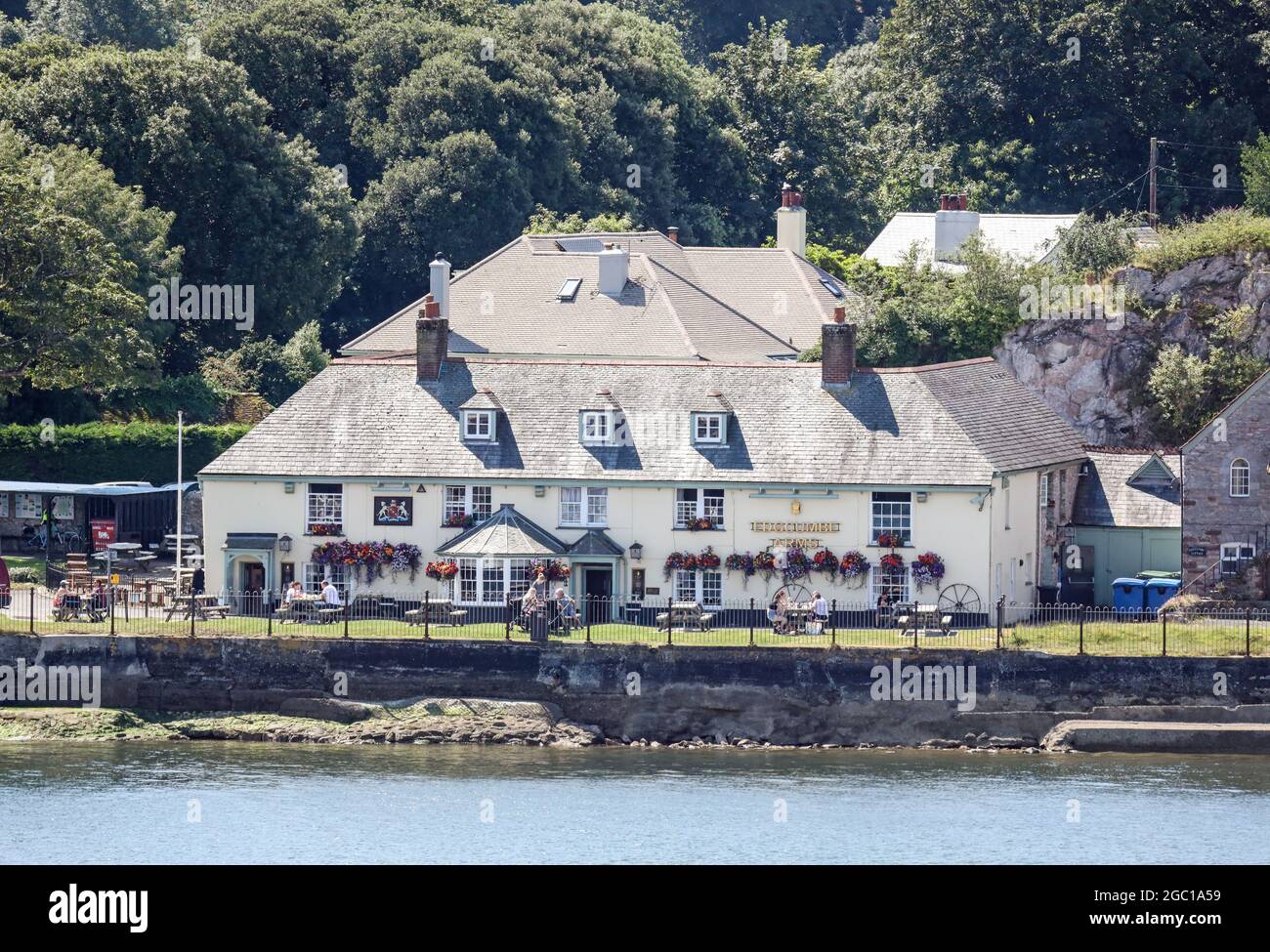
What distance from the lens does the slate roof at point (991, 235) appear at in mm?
94250

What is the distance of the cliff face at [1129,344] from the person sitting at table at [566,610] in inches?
843

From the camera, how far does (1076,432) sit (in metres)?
80.6

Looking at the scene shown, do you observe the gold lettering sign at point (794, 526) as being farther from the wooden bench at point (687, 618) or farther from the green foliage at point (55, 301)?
the green foliage at point (55, 301)

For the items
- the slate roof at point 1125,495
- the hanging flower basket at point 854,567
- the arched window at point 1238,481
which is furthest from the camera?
the slate roof at point 1125,495

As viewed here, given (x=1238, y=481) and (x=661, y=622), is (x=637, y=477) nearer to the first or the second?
(x=661, y=622)

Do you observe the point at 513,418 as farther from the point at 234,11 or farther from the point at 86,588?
the point at 234,11

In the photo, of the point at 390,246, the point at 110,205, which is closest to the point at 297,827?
the point at 110,205

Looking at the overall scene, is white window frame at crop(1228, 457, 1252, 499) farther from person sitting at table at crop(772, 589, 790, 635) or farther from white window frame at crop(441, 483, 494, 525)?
white window frame at crop(441, 483, 494, 525)

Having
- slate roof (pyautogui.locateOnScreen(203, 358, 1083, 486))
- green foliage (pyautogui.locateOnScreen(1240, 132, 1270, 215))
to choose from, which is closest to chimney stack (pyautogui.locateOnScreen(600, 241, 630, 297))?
slate roof (pyautogui.locateOnScreen(203, 358, 1083, 486))

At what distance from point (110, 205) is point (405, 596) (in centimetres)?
2255

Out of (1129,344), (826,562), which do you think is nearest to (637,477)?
(826,562)

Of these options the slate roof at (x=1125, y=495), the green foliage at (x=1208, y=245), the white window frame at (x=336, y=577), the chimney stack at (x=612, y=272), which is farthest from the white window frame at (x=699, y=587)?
the chimney stack at (x=612, y=272)

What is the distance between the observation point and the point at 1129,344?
83.4 metres

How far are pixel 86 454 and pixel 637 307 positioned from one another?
1693 cm
